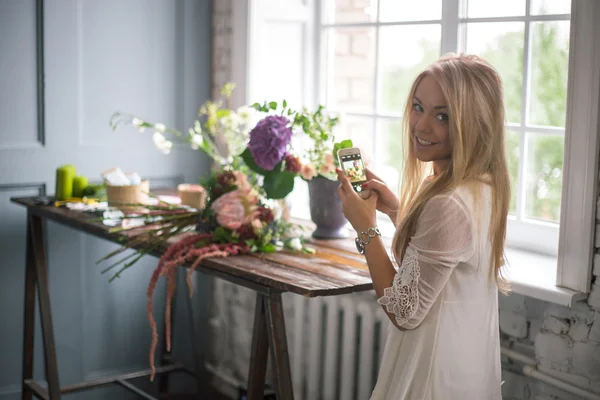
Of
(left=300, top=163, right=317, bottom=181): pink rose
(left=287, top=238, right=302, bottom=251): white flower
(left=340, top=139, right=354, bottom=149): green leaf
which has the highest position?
(left=340, top=139, right=354, bottom=149): green leaf

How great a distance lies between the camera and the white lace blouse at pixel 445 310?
1.76 meters

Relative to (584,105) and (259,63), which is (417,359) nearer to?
(584,105)

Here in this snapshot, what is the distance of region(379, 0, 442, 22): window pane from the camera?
2.96 meters

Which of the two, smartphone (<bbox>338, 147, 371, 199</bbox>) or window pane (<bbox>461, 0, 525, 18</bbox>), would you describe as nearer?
smartphone (<bbox>338, 147, 371, 199</bbox>)

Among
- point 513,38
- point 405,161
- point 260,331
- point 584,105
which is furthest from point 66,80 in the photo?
point 513,38

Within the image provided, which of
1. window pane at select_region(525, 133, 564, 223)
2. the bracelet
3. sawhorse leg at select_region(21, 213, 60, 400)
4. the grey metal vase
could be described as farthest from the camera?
window pane at select_region(525, 133, 564, 223)

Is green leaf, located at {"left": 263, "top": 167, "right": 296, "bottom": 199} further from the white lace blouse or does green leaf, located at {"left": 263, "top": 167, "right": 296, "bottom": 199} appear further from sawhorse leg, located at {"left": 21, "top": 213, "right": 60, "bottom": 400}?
sawhorse leg, located at {"left": 21, "top": 213, "right": 60, "bottom": 400}

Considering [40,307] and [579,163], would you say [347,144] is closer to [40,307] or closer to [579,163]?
[579,163]

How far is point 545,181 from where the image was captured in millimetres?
7594

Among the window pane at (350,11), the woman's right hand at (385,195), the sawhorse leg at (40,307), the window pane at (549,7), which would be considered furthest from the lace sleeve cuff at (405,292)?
the sawhorse leg at (40,307)

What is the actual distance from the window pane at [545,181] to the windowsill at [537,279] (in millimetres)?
4676

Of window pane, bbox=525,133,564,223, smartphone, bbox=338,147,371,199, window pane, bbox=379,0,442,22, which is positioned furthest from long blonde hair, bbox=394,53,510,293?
window pane, bbox=525,133,564,223

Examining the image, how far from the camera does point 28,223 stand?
127 inches

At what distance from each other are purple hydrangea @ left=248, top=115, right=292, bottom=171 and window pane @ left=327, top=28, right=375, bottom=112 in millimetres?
988
